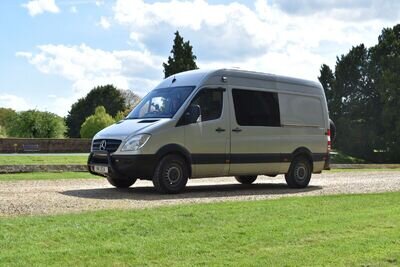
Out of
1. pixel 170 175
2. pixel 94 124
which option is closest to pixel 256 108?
pixel 170 175

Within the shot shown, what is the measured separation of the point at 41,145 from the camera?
141ft

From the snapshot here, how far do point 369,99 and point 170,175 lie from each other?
174 ft

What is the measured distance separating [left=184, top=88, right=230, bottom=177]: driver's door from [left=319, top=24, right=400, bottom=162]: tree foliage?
45772 mm

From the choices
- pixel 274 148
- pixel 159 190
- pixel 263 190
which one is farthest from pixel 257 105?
pixel 159 190

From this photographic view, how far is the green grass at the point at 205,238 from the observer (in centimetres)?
575

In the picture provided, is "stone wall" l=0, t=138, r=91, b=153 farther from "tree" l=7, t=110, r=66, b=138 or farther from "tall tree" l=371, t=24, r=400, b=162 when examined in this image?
"tall tree" l=371, t=24, r=400, b=162

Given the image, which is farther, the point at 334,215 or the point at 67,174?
the point at 67,174

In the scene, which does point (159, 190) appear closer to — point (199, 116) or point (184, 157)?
point (184, 157)

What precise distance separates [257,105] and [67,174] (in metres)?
7.51

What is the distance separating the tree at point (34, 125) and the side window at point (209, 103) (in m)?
53.2

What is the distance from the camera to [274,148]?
45.2 feet


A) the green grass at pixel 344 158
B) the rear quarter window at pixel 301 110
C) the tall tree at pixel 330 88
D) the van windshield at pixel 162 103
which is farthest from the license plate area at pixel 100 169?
the tall tree at pixel 330 88

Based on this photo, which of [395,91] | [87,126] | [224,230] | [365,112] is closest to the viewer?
[224,230]

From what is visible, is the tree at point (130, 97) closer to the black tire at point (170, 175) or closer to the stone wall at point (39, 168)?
the stone wall at point (39, 168)
